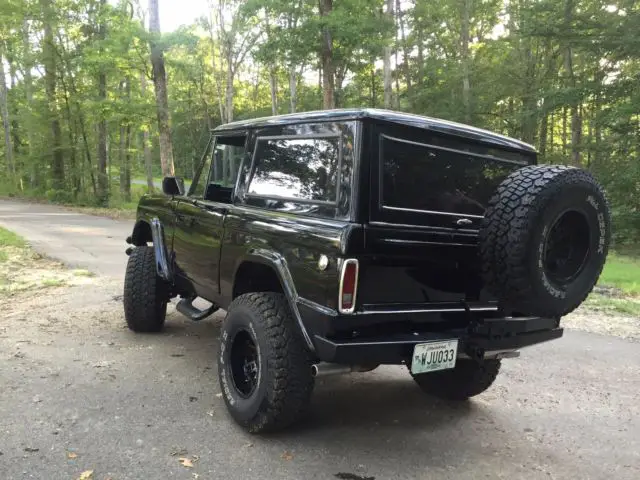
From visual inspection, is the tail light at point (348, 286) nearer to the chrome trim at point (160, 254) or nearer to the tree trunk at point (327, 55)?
the chrome trim at point (160, 254)

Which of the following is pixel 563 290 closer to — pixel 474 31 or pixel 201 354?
pixel 201 354

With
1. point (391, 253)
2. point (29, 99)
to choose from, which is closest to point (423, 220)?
point (391, 253)

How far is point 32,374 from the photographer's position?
4188 millimetres

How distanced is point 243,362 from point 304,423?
578mm

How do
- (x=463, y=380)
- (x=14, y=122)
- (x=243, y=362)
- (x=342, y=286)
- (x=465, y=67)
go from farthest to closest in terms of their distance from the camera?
(x=14, y=122) → (x=465, y=67) → (x=463, y=380) → (x=243, y=362) → (x=342, y=286)

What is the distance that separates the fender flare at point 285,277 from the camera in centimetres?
296

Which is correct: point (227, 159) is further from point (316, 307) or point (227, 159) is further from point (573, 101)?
point (573, 101)

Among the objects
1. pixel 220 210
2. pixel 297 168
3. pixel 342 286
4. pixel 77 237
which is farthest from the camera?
pixel 77 237

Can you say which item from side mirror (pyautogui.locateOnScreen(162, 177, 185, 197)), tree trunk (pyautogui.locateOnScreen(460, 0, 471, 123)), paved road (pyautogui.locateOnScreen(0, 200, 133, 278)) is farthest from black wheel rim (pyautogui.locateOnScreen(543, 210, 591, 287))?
tree trunk (pyautogui.locateOnScreen(460, 0, 471, 123))

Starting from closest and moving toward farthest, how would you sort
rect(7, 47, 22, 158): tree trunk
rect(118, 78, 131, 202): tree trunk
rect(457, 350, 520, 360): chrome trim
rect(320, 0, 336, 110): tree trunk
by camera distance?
rect(457, 350, 520, 360): chrome trim, rect(320, 0, 336, 110): tree trunk, rect(118, 78, 131, 202): tree trunk, rect(7, 47, 22, 158): tree trunk

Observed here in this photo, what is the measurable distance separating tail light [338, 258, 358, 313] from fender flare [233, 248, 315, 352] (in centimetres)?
33

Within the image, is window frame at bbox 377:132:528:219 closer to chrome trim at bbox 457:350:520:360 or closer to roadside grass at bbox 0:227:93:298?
chrome trim at bbox 457:350:520:360

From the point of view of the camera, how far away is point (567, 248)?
3.12 meters

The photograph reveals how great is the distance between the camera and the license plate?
2.86 meters
